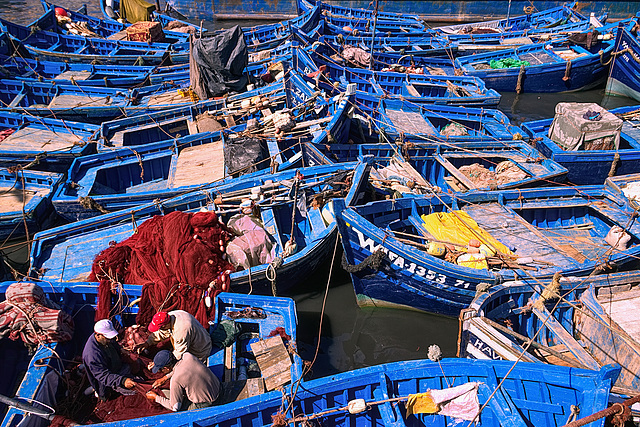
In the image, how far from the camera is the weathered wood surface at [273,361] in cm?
695

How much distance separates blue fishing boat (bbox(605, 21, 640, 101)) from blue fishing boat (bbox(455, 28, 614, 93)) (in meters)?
0.36

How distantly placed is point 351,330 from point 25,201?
341 inches

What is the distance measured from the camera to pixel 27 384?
6742 mm

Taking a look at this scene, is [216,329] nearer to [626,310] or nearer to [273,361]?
[273,361]

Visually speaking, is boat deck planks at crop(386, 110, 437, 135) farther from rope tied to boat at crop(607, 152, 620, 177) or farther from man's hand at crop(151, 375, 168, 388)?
man's hand at crop(151, 375, 168, 388)

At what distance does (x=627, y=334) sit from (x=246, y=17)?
33.6 m

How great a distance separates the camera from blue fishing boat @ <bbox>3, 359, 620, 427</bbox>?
237 inches

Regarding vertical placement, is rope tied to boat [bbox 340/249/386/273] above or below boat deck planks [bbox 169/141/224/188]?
below

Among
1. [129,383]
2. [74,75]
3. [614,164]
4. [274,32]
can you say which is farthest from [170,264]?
[274,32]

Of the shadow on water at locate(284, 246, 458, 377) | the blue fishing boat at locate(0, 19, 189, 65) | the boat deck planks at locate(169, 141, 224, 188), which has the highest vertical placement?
the blue fishing boat at locate(0, 19, 189, 65)

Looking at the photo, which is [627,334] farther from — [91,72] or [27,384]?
[91,72]

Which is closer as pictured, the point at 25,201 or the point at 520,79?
the point at 25,201

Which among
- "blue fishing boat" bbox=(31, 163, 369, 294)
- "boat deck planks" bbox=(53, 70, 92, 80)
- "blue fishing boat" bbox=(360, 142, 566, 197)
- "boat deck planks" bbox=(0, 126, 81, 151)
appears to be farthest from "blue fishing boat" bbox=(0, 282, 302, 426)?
"boat deck planks" bbox=(53, 70, 92, 80)

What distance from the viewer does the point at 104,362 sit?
673 centimetres
